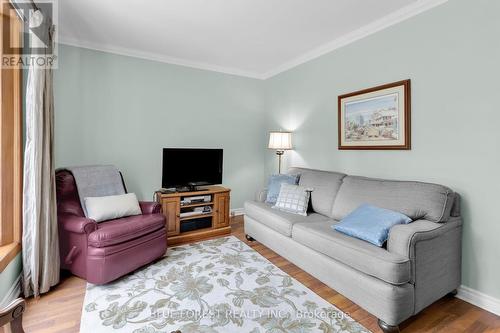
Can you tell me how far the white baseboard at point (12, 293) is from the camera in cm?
188

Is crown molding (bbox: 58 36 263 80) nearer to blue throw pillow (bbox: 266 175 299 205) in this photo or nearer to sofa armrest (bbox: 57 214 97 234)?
blue throw pillow (bbox: 266 175 299 205)

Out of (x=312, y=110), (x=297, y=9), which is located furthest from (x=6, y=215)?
(x=312, y=110)

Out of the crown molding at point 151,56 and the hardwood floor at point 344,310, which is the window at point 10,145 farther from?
the crown molding at point 151,56

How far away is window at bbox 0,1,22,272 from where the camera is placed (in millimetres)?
2045

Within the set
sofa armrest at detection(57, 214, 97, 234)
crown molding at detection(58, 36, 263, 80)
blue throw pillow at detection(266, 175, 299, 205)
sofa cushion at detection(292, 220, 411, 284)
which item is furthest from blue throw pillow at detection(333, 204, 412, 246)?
crown molding at detection(58, 36, 263, 80)

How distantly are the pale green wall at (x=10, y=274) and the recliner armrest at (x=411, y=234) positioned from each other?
9.23 feet

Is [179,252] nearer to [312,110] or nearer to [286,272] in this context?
[286,272]

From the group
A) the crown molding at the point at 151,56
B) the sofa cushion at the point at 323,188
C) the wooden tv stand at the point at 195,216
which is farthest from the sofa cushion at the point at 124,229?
the crown molding at the point at 151,56

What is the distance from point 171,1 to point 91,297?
2730 millimetres

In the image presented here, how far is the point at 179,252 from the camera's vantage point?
9.92 ft

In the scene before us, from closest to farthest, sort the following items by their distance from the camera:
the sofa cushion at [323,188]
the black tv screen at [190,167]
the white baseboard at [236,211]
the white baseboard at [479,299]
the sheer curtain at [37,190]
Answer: the white baseboard at [479,299] < the sheer curtain at [37,190] < the sofa cushion at [323,188] < the black tv screen at [190,167] < the white baseboard at [236,211]

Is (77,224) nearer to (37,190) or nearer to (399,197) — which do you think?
(37,190)

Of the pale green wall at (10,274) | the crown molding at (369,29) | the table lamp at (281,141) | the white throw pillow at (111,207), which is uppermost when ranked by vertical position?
the crown molding at (369,29)

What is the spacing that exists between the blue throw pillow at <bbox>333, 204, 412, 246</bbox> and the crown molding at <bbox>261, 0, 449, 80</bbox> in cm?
192
